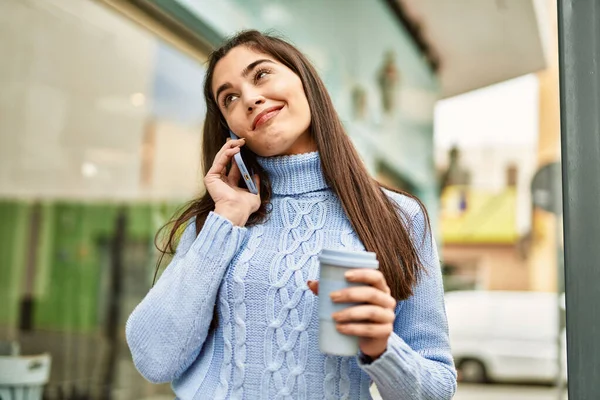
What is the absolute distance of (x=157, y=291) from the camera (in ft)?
4.58

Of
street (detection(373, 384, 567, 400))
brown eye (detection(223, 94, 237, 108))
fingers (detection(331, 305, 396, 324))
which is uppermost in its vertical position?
brown eye (detection(223, 94, 237, 108))

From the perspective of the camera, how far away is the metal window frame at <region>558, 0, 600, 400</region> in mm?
1235

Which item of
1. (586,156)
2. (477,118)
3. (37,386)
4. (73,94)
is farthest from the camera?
(477,118)

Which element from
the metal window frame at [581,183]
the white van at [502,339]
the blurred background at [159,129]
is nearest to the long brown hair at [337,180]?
the metal window frame at [581,183]

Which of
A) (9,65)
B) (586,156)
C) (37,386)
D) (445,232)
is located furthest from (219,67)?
(445,232)

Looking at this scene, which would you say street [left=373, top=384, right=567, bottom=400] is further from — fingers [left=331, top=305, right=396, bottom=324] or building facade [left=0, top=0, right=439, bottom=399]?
fingers [left=331, top=305, right=396, bottom=324]

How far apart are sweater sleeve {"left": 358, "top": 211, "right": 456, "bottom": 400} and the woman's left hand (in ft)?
0.35

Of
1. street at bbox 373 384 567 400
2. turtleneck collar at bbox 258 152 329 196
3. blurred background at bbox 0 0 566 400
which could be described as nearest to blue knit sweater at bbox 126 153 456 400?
turtleneck collar at bbox 258 152 329 196

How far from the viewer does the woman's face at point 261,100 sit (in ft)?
4.78

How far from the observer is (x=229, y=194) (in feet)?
4.91

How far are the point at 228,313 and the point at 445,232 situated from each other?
8.24m

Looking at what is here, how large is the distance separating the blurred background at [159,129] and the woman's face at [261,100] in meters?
1.71

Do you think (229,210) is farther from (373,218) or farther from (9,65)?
(9,65)

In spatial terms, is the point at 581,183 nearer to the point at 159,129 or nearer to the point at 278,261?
the point at 278,261
